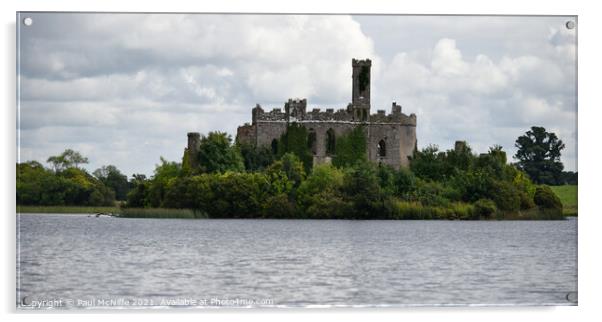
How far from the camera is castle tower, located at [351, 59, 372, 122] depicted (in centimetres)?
5219

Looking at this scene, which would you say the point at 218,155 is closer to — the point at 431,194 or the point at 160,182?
the point at 160,182

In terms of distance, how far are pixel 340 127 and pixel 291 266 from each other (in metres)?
32.2

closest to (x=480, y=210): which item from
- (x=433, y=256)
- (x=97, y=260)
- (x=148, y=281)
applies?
(x=433, y=256)

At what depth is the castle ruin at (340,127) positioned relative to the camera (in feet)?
177

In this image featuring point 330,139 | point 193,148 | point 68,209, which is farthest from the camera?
point 330,139

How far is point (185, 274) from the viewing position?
814 inches

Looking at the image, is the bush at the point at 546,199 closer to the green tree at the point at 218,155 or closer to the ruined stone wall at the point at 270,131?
the green tree at the point at 218,155

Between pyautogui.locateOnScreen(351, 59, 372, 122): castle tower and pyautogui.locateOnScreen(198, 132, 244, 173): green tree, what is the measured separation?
20.0 ft

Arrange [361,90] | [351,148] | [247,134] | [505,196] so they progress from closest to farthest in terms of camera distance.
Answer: [505,196] → [351,148] → [361,90] → [247,134]

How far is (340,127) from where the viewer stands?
180ft

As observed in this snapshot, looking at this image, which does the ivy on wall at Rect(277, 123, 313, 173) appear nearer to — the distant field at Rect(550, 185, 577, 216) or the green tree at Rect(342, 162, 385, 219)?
the green tree at Rect(342, 162, 385, 219)

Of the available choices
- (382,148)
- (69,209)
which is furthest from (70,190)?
(382,148)

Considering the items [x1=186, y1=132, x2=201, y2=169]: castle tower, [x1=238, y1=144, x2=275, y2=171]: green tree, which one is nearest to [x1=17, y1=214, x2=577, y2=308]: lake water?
[x1=186, y1=132, x2=201, y2=169]: castle tower
